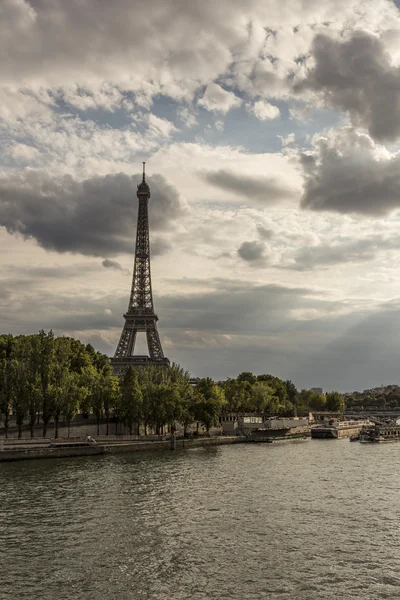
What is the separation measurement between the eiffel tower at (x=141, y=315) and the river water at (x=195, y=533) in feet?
264

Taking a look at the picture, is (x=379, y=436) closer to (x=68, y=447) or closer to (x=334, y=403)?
(x=68, y=447)

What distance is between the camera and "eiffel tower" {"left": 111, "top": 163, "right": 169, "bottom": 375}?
13962cm

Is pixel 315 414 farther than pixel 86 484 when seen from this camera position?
Yes

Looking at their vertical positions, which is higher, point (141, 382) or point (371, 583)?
point (141, 382)

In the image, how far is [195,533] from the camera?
3319cm

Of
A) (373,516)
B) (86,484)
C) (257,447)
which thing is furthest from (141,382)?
(373,516)

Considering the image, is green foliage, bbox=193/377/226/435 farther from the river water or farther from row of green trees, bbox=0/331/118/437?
the river water

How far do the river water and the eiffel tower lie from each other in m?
80.5

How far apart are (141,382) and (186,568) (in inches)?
2653

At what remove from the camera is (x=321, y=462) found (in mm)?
69562

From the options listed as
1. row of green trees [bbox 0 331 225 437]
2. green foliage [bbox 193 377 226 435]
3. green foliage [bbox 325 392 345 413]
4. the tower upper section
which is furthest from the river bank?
green foliage [bbox 325 392 345 413]

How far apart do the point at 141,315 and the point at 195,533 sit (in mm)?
114489

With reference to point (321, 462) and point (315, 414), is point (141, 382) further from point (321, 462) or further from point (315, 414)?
point (315, 414)

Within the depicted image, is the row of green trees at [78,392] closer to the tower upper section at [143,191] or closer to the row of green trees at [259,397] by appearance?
the row of green trees at [259,397]
